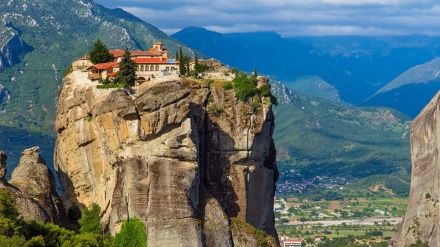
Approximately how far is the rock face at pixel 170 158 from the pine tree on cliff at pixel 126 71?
176 cm

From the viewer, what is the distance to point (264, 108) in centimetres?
7956

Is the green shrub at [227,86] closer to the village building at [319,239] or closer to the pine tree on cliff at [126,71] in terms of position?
the pine tree on cliff at [126,71]

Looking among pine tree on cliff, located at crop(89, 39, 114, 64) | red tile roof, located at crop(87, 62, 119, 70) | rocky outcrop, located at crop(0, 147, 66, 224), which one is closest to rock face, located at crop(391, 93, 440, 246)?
pine tree on cliff, located at crop(89, 39, 114, 64)

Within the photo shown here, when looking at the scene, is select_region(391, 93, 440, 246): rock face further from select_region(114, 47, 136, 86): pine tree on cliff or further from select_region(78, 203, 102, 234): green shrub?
select_region(78, 203, 102, 234): green shrub

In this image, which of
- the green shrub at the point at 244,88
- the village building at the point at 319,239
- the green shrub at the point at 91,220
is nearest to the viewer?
the green shrub at the point at 91,220

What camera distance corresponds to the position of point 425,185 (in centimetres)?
11062

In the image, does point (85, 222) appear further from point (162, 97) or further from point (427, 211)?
point (427, 211)

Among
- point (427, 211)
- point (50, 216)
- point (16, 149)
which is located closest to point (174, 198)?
point (50, 216)

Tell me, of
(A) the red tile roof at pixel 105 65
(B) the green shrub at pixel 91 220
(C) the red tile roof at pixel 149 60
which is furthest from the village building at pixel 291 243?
(B) the green shrub at pixel 91 220

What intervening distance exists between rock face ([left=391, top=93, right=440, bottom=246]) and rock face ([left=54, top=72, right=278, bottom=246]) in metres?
25.0

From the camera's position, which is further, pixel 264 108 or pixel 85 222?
pixel 264 108

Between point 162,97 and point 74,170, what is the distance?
49.6 ft

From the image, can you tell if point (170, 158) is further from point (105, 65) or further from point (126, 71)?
point (105, 65)

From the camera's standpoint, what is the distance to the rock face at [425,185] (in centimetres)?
10600
